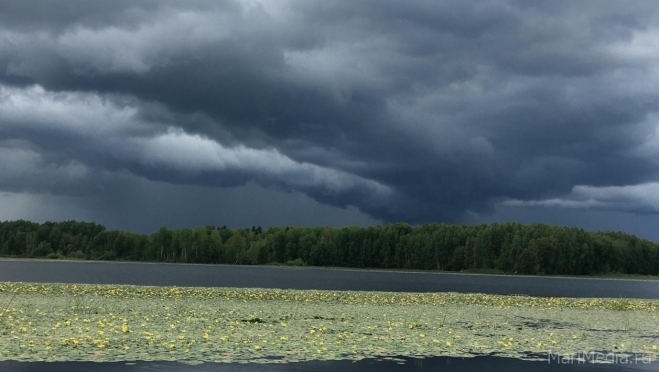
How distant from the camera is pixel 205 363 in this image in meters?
20.4

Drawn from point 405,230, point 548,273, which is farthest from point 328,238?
point 548,273

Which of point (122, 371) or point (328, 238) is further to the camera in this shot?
point (328, 238)

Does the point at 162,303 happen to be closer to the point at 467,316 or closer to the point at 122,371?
the point at 467,316

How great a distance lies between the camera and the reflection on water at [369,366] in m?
19.4

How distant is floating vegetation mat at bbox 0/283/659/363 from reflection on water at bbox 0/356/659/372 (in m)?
0.72

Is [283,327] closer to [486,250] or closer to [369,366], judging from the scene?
[369,366]

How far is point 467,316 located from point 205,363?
21.4 m

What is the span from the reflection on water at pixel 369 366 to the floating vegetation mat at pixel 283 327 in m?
0.72

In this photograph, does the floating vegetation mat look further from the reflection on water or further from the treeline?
the treeline

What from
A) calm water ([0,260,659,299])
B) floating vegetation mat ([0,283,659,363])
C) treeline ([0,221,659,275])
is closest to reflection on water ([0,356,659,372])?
floating vegetation mat ([0,283,659,363])

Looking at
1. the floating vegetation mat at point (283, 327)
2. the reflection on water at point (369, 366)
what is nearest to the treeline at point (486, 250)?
the floating vegetation mat at point (283, 327)

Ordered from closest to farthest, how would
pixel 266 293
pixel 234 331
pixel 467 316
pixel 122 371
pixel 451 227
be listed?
pixel 122 371 → pixel 234 331 → pixel 467 316 → pixel 266 293 → pixel 451 227

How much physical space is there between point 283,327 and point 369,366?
8.53m

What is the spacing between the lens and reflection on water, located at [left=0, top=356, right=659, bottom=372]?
762 inches
